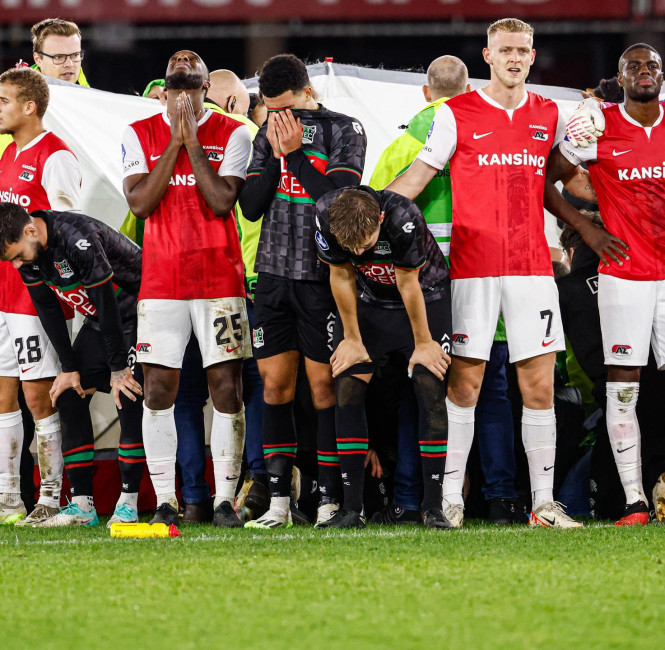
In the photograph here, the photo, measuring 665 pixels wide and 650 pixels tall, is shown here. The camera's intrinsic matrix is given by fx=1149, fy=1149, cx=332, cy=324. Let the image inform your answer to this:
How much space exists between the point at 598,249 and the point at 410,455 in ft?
4.03

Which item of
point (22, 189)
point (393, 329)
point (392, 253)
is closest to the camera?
point (392, 253)

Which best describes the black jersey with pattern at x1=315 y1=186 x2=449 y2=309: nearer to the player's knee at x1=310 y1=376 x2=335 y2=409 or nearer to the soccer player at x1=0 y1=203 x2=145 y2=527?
the player's knee at x1=310 y1=376 x2=335 y2=409

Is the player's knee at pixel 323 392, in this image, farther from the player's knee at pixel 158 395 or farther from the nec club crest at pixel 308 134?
the nec club crest at pixel 308 134

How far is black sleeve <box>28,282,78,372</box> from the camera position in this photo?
16.9 ft

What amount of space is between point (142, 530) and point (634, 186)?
2.55m

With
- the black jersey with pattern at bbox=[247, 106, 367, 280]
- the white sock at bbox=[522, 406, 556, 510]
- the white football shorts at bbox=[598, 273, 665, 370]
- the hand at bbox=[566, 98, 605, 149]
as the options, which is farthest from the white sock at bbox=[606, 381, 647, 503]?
the black jersey with pattern at bbox=[247, 106, 367, 280]

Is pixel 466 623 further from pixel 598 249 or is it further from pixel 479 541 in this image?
pixel 598 249

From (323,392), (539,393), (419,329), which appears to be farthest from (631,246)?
(323,392)

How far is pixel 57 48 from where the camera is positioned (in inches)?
261

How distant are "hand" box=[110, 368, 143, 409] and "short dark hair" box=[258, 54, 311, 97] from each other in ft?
4.47

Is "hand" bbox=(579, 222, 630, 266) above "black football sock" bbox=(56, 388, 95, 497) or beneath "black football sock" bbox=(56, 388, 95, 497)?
above

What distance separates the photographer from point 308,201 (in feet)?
16.0

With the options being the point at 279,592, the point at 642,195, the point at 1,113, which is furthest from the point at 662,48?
the point at 279,592

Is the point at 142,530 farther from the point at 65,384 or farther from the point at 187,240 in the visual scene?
the point at 187,240
